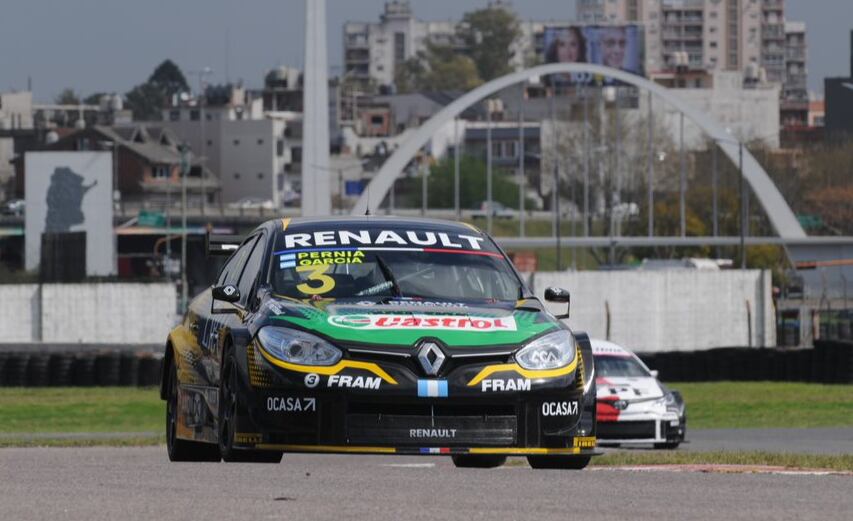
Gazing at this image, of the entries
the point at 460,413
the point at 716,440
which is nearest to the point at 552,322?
the point at 460,413

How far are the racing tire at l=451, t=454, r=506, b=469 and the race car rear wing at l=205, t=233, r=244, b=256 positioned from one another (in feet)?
6.60

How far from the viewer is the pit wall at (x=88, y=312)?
52906 millimetres

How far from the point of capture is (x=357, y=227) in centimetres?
1147

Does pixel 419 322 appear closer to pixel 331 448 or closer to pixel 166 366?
pixel 331 448

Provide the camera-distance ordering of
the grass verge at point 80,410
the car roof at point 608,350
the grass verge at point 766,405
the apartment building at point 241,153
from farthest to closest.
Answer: the apartment building at point 241,153 → the grass verge at point 766,405 → the grass verge at point 80,410 → the car roof at point 608,350

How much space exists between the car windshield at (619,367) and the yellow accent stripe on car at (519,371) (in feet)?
42.6

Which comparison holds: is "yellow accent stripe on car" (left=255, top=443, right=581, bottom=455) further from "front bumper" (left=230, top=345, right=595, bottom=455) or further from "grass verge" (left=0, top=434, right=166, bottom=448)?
"grass verge" (left=0, top=434, right=166, bottom=448)

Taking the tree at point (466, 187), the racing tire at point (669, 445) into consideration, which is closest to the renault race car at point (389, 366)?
the racing tire at point (669, 445)

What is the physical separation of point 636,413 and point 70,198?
2861 inches

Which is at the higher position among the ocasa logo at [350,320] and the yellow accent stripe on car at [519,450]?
the ocasa logo at [350,320]

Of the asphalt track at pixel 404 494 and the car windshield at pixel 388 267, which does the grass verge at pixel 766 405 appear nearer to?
the asphalt track at pixel 404 494

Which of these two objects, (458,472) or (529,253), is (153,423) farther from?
(529,253)

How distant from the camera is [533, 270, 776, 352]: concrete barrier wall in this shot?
55.1 m

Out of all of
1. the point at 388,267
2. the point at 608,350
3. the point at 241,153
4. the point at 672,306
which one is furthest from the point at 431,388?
the point at 241,153
